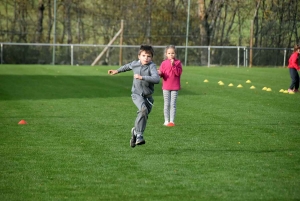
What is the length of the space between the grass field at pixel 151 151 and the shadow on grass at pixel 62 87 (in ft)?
3.33

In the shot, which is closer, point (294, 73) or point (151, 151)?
point (151, 151)

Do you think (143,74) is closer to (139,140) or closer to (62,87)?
(139,140)

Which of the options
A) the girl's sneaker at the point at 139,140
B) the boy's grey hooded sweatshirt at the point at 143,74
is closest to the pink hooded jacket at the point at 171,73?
the boy's grey hooded sweatshirt at the point at 143,74

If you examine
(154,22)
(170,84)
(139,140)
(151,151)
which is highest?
(154,22)

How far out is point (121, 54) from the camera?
145 ft

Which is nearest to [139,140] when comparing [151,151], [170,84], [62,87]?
[151,151]

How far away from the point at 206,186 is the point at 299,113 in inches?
341

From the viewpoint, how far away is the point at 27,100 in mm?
18719

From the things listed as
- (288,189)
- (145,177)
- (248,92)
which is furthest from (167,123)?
(248,92)

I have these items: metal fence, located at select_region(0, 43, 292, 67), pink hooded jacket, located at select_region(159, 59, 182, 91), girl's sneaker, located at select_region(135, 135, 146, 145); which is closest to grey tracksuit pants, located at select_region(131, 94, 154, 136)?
girl's sneaker, located at select_region(135, 135, 146, 145)

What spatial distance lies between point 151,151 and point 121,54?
112 ft

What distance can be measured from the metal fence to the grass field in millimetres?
24492

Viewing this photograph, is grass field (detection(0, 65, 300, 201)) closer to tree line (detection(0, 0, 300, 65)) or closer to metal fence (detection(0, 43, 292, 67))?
metal fence (detection(0, 43, 292, 67))

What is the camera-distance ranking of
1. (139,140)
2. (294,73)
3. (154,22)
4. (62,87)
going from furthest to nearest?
(154,22) < (62,87) < (294,73) < (139,140)
